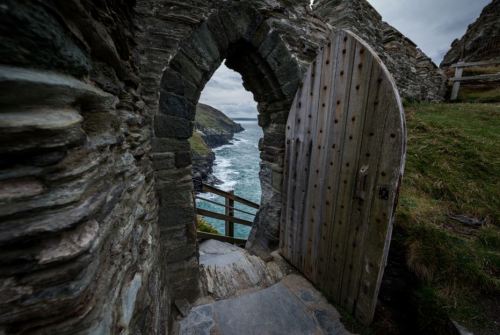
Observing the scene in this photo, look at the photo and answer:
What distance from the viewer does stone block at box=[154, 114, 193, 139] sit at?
1852mm

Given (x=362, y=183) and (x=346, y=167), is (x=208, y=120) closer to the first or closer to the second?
(x=346, y=167)

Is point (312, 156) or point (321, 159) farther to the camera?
point (312, 156)

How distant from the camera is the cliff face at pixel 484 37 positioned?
11812mm

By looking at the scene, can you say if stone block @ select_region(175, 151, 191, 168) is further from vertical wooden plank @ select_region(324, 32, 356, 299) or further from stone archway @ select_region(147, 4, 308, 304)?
vertical wooden plank @ select_region(324, 32, 356, 299)

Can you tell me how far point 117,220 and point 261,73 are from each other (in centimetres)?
220

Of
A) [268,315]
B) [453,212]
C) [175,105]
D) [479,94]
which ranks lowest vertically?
[268,315]

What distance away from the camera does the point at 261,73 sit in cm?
252

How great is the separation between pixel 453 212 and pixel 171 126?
294cm

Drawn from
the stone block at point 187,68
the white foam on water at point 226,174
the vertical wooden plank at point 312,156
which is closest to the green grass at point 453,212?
the vertical wooden plank at point 312,156

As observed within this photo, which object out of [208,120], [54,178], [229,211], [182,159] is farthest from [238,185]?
[208,120]

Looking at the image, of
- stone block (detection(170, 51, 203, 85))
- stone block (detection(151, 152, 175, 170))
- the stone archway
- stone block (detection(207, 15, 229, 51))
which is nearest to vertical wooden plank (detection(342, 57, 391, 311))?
the stone archway

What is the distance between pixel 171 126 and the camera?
6.23 ft

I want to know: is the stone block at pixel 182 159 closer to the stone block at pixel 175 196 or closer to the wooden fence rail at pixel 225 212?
the stone block at pixel 175 196

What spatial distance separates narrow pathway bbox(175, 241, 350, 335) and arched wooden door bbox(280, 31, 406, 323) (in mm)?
204
